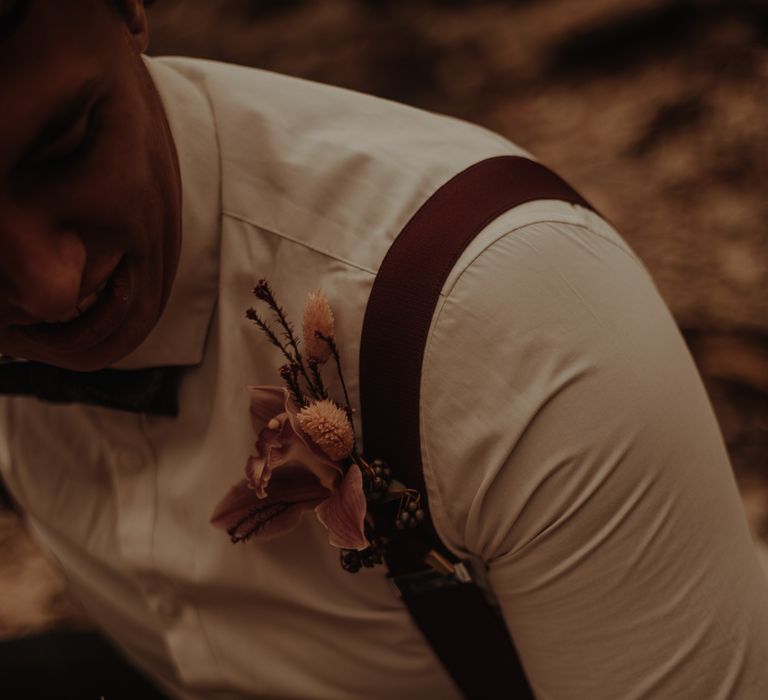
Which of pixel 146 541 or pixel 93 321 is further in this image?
pixel 146 541

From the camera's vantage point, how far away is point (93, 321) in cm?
82

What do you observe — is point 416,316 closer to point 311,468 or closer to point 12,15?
point 311,468

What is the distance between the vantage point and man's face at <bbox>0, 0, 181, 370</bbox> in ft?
2.21

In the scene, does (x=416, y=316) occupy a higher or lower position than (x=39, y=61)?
lower

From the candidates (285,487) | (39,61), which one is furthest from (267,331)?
(39,61)

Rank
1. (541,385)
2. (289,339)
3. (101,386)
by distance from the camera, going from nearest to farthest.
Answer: (541,385) < (289,339) < (101,386)

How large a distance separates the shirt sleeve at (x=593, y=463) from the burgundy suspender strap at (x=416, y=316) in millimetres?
16

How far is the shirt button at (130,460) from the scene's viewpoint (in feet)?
3.43

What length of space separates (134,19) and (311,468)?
1.45ft

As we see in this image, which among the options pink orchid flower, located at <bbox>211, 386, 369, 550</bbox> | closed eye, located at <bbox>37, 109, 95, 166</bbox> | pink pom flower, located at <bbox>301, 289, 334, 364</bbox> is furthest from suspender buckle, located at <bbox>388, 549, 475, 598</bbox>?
closed eye, located at <bbox>37, 109, 95, 166</bbox>

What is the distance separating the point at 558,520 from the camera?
781mm

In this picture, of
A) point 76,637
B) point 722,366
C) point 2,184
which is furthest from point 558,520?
point 722,366

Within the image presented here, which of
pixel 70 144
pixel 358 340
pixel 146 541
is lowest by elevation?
pixel 146 541

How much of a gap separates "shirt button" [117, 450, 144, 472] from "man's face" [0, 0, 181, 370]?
0.68ft
